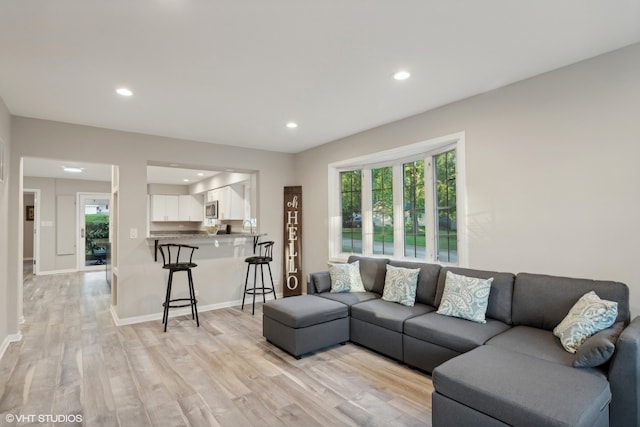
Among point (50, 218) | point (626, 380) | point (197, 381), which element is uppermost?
point (50, 218)

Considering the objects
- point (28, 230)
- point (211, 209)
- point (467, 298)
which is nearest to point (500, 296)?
point (467, 298)

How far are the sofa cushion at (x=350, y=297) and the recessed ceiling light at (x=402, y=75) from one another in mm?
2326

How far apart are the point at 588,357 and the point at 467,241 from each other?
63.8 inches

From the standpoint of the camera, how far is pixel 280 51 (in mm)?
2465

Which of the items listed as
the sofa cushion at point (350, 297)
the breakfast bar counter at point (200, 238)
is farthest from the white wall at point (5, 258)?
the sofa cushion at point (350, 297)

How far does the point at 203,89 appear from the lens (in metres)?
3.13

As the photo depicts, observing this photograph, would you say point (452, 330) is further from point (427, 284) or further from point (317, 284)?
point (317, 284)

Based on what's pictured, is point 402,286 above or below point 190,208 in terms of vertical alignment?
below

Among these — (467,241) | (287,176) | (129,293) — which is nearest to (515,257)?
(467,241)

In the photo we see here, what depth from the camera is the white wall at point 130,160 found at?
3.86 meters

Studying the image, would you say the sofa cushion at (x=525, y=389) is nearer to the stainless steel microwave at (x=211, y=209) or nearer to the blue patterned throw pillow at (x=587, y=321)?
the blue patterned throw pillow at (x=587, y=321)

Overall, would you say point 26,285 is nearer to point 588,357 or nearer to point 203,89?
point 203,89

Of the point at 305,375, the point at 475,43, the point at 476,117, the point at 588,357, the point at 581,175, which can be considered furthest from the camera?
the point at 476,117

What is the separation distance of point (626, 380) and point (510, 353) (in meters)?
0.56
